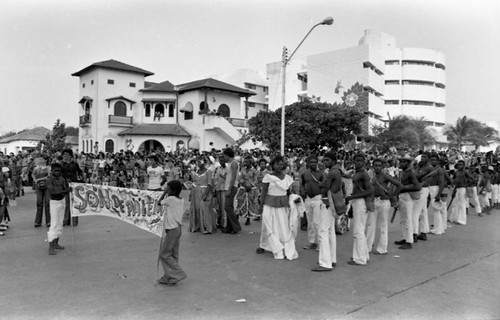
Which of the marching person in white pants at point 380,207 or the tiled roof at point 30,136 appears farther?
the tiled roof at point 30,136

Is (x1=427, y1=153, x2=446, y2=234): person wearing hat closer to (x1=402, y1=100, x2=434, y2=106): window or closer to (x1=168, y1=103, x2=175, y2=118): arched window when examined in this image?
(x1=168, y1=103, x2=175, y2=118): arched window

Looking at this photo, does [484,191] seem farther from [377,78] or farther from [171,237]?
[377,78]

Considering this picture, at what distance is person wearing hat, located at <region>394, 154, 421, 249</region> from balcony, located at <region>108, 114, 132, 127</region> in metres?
32.0

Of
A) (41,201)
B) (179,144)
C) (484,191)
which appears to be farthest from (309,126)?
(41,201)

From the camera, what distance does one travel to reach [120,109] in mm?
36406

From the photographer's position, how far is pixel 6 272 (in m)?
5.53

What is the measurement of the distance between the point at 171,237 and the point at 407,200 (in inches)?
188

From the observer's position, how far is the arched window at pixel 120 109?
36219 mm

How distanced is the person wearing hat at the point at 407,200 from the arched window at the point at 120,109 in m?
32.6

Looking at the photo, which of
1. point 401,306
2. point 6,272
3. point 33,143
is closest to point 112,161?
point 6,272

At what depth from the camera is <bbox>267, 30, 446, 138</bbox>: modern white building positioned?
5641 cm

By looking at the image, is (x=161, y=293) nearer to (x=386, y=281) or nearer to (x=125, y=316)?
(x=125, y=316)

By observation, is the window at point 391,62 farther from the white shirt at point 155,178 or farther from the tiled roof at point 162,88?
the white shirt at point 155,178

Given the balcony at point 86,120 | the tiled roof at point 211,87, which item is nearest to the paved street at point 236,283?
the tiled roof at point 211,87
